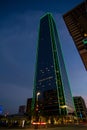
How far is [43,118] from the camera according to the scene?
334 ft

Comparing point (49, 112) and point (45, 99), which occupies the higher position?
point (45, 99)

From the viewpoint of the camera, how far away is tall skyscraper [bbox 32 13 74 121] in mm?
113625

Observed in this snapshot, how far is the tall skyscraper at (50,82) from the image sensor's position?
11362cm

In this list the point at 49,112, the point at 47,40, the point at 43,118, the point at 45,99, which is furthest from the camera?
the point at 47,40

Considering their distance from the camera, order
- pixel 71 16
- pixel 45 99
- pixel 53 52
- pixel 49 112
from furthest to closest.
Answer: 1. pixel 53 52
2. pixel 45 99
3. pixel 49 112
4. pixel 71 16

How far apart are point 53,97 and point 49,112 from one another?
11.9m

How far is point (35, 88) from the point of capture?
135 m

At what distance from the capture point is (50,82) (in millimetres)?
124312

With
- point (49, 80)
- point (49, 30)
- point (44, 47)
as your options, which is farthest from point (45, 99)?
point (49, 30)

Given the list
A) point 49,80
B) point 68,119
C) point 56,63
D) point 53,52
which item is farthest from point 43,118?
point 53,52

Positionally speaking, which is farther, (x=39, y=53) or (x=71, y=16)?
(x=39, y=53)

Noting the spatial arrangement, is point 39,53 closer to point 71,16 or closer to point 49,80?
point 49,80

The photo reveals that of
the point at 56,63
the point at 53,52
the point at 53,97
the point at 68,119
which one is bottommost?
the point at 68,119

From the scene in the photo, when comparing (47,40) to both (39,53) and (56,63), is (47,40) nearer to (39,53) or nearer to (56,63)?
(39,53)
